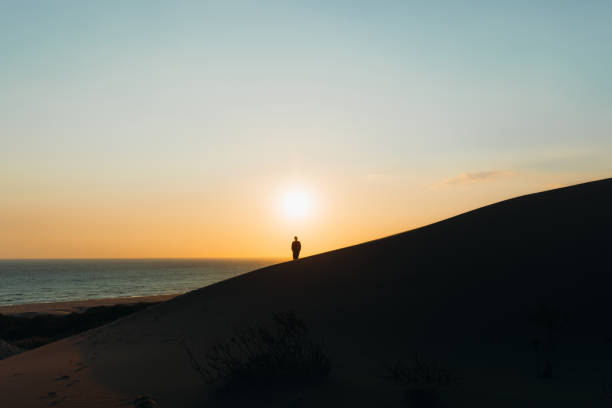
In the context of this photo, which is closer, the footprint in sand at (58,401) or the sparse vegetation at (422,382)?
the sparse vegetation at (422,382)

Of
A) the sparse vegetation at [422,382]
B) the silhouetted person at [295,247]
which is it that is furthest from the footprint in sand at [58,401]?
the silhouetted person at [295,247]

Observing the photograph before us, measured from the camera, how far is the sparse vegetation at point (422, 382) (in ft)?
17.4

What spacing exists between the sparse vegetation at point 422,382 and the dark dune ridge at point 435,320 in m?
0.14

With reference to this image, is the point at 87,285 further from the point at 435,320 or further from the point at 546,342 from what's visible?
the point at 546,342

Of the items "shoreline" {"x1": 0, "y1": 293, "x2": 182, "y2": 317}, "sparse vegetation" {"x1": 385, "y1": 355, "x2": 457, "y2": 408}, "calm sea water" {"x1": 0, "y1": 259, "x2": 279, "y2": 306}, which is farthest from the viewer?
"calm sea water" {"x1": 0, "y1": 259, "x2": 279, "y2": 306}

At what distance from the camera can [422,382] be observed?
603 cm

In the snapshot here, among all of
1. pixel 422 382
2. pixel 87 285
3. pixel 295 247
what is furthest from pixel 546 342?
pixel 87 285

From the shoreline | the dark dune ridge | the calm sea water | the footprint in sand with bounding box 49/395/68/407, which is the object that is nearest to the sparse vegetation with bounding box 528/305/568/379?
the dark dune ridge

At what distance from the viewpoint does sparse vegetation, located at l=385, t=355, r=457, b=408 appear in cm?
530

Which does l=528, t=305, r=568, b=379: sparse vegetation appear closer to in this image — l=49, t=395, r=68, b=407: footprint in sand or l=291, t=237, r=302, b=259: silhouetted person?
l=49, t=395, r=68, b=407: footprint in sand

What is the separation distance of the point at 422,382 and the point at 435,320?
2.92m

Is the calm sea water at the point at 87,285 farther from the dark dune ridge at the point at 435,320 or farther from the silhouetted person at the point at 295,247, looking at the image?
the dark dune ridge at the point at 435,320

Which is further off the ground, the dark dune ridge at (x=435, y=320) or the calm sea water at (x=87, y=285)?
the dark dune ridge at (x=435, y=320)

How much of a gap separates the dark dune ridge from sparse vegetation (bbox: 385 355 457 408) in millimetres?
136
